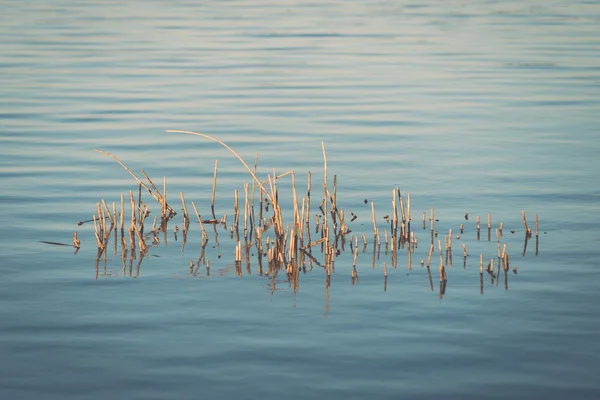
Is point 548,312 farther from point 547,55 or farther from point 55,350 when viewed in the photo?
point 547,55

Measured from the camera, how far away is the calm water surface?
9.20 meters

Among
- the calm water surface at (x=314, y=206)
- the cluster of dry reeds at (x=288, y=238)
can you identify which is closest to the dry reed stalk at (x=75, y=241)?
the cluster of dry reeds at (x=288, y=238)

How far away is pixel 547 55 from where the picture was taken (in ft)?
108

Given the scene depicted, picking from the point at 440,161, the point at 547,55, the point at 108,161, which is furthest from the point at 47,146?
the point at 547,55

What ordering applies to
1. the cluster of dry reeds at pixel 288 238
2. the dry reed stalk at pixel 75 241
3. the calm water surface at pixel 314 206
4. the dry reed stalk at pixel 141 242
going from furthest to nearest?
1. the dry reed stalk at pixel 75 241
2. the dry reed stalk at pixel 141 242
3. the cluster of dry reeds at pixel 288 238
4. the calm water surface at pixel 314 206

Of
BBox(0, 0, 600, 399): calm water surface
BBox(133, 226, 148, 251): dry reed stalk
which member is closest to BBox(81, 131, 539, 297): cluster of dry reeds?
BBox(133, 226, 148, 251): dry reed stalk

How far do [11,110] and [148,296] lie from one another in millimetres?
13641

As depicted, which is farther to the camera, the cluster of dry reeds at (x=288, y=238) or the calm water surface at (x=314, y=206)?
the cluster of dry reeds at (x=288, y=238)

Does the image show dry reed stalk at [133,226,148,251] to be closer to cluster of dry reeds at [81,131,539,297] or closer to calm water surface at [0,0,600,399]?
cluster of dry reeds at [81,131,539,297]

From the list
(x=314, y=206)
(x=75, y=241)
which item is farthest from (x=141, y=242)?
(x=314, y=206)

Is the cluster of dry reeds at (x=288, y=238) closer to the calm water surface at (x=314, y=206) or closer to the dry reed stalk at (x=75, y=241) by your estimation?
the dry reed stalk at (x=75, y=241)

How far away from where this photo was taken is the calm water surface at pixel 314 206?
30.2 feet

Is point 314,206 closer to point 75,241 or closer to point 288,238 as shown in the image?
point 288,238

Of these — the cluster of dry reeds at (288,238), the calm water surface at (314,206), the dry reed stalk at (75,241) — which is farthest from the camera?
the dry reed stalk at (75,241)
